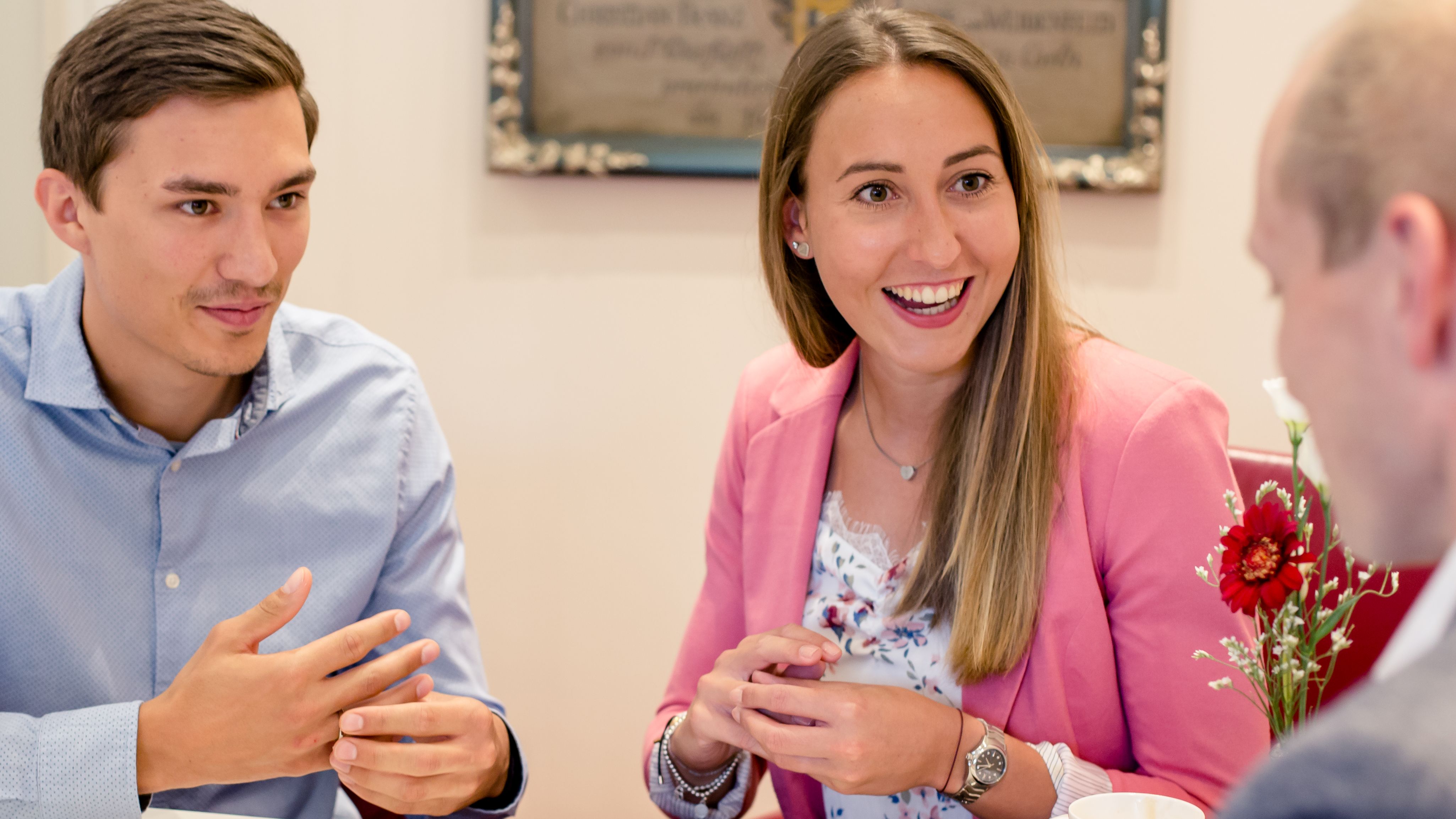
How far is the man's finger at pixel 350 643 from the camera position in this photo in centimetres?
122

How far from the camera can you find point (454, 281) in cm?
220

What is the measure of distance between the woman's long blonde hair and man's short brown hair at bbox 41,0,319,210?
26.4 inches

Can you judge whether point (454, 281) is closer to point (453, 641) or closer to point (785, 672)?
point (453, 641)

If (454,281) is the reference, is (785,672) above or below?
below

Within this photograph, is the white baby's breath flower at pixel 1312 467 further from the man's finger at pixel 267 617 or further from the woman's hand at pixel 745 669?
the man's finger at pixel 267 617

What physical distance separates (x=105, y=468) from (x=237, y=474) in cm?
15

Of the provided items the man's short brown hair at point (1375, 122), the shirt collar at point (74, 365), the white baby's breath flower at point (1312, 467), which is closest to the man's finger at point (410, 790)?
the shirt collar at point (74, 365)

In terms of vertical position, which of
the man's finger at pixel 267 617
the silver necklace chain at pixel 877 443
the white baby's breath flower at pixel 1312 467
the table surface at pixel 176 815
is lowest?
the table surface at pixel 176 815

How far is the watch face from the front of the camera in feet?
4.00

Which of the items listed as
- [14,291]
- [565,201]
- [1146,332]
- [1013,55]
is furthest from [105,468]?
[1146,332]

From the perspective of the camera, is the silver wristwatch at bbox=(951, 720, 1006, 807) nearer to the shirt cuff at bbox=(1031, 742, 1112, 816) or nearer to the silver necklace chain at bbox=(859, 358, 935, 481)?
the shirt cuff at bbox=(1031, 742, 1112, 816)

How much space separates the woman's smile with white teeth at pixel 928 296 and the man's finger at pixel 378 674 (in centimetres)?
68

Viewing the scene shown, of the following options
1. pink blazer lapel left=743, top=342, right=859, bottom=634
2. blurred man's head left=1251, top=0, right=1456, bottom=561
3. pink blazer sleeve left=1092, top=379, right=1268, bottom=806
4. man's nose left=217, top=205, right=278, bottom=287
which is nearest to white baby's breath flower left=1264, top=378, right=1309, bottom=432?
pink blazer sleeve left=1092, top=379, right=1268, bottom=806

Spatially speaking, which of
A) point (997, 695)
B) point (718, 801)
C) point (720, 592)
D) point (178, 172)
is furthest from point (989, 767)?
point (178, 172)
